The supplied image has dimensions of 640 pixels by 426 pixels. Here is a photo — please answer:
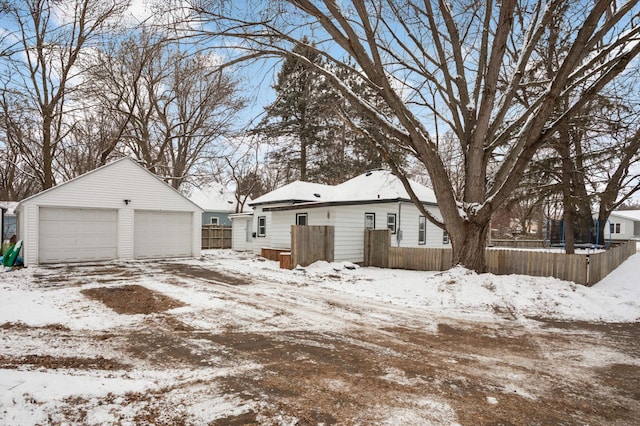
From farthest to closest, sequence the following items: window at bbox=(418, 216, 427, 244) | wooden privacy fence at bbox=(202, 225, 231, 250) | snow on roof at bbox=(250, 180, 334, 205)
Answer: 1. wooden privacy fence at bbox=(202, 225, 231, 250)
2. snow on roof at bbox=(250, 180, 334, 205)
3. window at bbox=(418, 216, 427, 244)

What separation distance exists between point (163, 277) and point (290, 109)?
67.6 feet

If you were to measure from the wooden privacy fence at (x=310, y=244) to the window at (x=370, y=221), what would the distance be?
7.84 feet

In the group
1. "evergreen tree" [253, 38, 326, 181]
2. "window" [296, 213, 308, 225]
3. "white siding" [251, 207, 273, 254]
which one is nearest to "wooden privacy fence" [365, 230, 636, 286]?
"window" [296, 213, 308, 225]

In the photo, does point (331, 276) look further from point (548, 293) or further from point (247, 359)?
point (247, 359)

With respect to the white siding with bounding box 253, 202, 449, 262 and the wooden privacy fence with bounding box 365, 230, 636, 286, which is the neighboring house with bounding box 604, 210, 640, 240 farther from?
the white siding with bounding box 253, 202, 449, 262

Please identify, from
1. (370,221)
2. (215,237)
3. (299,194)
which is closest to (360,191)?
(370,221)

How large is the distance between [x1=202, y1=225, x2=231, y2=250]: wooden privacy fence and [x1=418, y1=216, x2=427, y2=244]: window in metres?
13.8

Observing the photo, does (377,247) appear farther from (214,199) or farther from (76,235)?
(214,199)

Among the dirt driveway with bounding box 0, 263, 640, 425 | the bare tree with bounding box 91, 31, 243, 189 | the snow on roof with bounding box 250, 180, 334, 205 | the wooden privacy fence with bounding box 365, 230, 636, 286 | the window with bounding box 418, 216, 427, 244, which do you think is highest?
the bare tree with bounding box 91, 31, 243, 189

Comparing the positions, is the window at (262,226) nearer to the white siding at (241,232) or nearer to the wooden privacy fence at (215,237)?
the white siding at (241,232)

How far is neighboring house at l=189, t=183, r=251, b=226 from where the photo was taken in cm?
3559

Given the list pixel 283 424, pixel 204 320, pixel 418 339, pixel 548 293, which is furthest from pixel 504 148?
pixel 283 424

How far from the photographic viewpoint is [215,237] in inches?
1009

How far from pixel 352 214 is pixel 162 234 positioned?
9.22 metres
